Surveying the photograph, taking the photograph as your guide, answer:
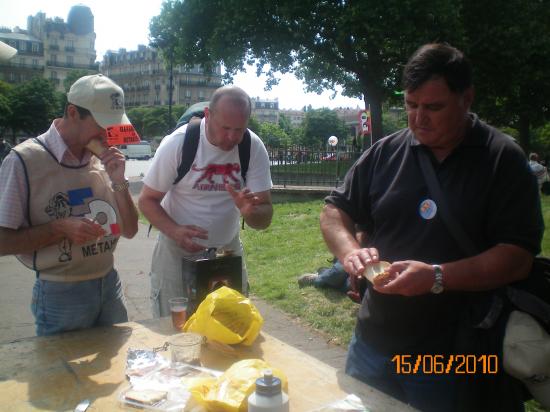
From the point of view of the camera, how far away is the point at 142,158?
47.2m

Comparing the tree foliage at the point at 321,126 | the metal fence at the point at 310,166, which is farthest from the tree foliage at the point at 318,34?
the tree foliage at the point at 321,126

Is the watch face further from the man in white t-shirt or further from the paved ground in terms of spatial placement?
the paved ground

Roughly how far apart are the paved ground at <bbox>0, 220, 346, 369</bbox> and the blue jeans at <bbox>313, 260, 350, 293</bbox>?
28.3 inches

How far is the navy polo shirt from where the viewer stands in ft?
5.99

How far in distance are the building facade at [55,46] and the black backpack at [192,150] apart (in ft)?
305

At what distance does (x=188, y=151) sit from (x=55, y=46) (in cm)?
10322

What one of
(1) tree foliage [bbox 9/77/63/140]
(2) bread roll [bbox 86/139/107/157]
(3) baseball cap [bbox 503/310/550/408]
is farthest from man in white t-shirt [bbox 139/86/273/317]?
(1) tree foliage [bbox 9/77/63/140]

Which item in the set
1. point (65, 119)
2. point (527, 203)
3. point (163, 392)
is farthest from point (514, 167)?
point (65, 119)

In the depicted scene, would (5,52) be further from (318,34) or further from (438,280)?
(318,34)

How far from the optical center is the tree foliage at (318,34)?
1744 cm

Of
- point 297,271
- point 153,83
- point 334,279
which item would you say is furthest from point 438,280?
point 153,83

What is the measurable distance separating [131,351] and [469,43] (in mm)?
19933

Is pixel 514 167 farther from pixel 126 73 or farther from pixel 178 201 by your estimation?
pixel 126 73
